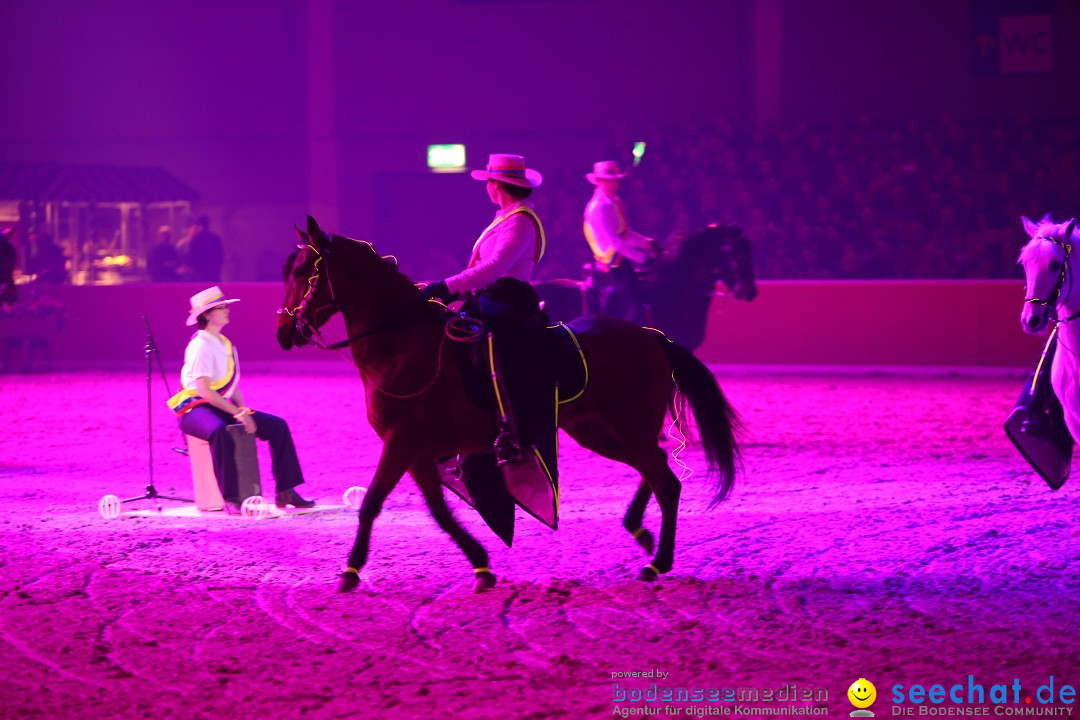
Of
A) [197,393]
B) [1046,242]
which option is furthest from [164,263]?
[1046,242]

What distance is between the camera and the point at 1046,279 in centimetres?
756

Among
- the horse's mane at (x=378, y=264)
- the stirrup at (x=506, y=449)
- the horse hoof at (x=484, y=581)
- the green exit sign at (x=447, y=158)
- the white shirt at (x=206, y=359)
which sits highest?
the green exit sign at (x=447, y=158)

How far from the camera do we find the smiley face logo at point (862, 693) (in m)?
4.79

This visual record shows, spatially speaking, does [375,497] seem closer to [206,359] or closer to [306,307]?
[306,307]

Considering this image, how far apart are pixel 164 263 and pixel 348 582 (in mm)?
18427

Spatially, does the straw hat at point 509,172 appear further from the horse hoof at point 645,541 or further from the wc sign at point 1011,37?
the wc sign at point 1011,37

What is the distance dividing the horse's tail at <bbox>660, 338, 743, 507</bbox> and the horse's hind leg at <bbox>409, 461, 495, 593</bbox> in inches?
54.5

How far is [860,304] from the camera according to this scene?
18656mm

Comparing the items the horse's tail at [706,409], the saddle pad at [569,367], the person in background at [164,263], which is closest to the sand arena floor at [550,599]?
the horse's tail at [706,409]

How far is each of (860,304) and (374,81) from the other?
11687mm

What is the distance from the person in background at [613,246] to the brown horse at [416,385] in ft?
20.3

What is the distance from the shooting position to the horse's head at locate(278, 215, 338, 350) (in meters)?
6.51

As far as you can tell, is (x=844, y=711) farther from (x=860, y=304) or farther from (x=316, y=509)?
(x=860, y=304)

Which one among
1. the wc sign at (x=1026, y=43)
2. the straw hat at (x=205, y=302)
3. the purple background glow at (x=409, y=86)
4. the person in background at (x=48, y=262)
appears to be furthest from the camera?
the purple background glow at (x=409, y=86)
